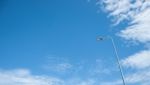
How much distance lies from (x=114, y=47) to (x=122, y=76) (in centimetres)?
395

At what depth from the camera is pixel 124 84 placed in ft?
236

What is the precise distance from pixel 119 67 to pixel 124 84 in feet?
6.58

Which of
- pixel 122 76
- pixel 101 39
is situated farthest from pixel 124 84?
pixel 101 39

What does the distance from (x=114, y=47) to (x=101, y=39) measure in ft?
5.44

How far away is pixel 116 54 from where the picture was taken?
7400cm

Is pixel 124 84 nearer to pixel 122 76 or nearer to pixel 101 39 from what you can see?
pixel 122 76

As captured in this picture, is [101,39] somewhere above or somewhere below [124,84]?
above

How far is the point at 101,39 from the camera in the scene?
74.7m

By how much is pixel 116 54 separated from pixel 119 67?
1.78 meters

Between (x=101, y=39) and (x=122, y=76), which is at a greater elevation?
(x=101, y=39)

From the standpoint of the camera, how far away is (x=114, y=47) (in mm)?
74750

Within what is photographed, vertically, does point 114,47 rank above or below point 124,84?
above

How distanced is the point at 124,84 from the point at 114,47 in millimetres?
4807

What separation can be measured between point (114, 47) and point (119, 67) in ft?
9.34
